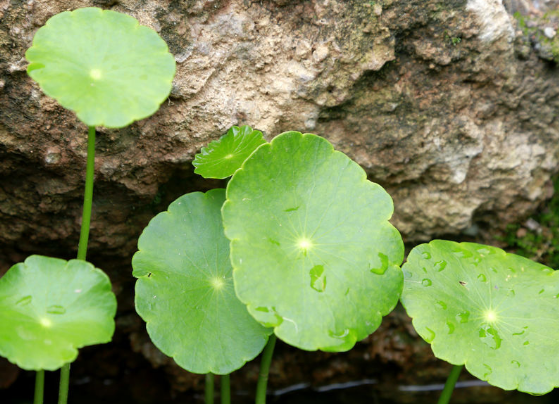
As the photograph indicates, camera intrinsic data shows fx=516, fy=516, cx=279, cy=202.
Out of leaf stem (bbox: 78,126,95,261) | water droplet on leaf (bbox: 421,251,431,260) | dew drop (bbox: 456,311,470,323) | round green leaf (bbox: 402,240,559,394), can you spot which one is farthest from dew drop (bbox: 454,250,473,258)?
leaf stem (bbox: 78,126,95,261)

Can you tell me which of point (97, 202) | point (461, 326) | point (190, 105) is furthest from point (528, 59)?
point (97, 202)

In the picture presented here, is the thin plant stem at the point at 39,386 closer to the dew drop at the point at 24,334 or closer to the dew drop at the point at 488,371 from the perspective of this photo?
the dew drop at the point at 24,334

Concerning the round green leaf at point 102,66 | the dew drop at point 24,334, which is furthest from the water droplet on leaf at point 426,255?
the dew drop at point 24,334

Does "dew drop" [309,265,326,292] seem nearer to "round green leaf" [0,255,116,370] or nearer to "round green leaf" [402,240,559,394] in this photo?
"round green leaf" [402,240,559,394]

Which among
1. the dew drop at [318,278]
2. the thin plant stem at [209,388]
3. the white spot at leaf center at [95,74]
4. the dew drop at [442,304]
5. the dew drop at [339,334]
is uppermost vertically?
the white spot at leaf center at [95,74]

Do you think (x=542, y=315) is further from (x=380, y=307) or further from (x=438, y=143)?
(x=438, y=143)

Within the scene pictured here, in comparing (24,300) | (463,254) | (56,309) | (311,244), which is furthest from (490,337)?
(24,300)
